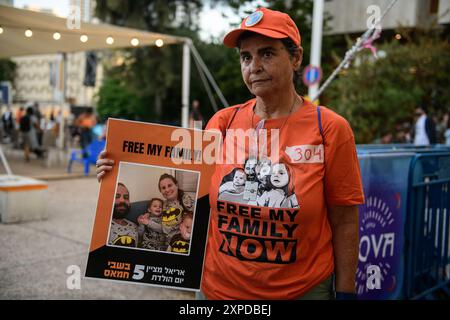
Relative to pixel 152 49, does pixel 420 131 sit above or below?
below

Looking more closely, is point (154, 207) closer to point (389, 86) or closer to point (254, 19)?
point (254, 19)

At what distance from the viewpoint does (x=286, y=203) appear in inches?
66.8

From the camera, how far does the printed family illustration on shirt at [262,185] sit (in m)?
1.70

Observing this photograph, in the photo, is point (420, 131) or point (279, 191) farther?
point (420, 131)

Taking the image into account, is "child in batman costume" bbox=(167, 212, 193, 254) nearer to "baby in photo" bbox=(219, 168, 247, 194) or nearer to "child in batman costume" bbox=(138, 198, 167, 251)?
"child in batman costume" bbox=(138, 198, 167, 251)

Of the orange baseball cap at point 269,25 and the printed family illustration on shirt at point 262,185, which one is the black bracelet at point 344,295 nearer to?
the printed family illustration on shirt at point 262,185

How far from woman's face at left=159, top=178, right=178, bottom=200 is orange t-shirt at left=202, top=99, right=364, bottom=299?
0.20m

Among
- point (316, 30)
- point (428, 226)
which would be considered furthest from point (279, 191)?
point (316, 30)

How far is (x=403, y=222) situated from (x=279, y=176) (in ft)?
7.62

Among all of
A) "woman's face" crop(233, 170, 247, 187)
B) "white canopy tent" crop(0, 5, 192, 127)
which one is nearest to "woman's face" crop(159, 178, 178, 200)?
"woman's face" crop(233, 170, 247, 187)

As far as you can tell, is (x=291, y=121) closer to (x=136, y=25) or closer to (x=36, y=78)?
(x=136, y=25)

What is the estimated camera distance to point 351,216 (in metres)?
1.81

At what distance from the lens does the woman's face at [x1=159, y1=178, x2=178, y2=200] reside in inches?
74.1
